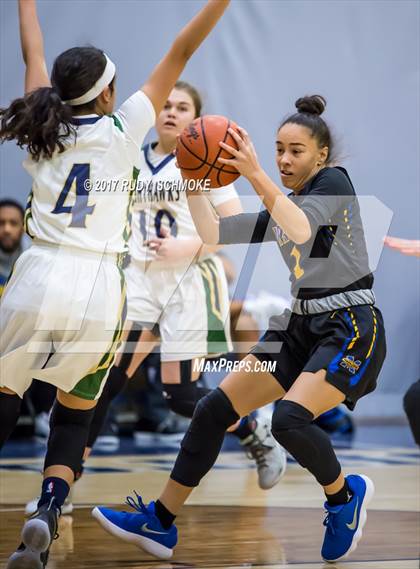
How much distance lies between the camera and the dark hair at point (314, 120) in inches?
141

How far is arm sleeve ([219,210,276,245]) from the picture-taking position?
11.9 feet

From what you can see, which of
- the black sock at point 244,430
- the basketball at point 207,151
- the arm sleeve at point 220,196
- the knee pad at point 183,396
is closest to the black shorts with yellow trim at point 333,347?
the basketball at point 207,151

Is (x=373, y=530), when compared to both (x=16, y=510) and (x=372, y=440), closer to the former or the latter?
(x=16, y=510)

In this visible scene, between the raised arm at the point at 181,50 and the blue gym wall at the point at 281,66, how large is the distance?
2274 millimetres

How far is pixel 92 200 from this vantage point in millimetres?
3256

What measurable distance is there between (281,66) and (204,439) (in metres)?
3.43

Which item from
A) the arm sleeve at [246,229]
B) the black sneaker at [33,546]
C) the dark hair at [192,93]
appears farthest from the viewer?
the dark hair at [192,93]

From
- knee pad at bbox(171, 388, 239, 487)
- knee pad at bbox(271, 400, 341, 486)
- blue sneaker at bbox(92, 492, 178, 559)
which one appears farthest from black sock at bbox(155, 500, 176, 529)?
knee pad at bbox(271, 400, 341, 486)

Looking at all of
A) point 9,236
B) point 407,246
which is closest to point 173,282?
point 407,246

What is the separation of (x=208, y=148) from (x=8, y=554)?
157 centimetres

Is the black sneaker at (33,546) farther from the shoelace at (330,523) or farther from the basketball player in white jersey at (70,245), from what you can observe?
the shoelace at (330,523)

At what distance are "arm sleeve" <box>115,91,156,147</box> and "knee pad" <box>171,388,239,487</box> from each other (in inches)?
38.0

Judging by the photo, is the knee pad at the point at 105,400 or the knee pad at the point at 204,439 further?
the knee pad at the point at 105,400

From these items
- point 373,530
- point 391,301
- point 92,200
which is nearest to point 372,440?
point 391,301
